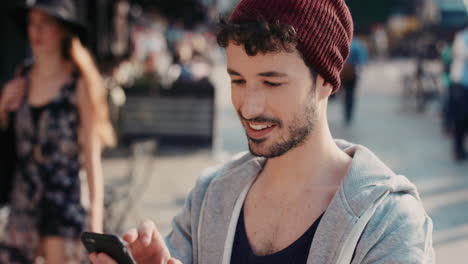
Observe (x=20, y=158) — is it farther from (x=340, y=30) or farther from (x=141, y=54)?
(x=141, y=54)

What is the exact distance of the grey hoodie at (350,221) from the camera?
1584mm

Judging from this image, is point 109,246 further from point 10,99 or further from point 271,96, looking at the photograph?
point 10,99

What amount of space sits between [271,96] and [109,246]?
1.99ft

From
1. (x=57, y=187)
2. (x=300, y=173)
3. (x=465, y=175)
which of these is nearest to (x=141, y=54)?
(x=465, y=175)

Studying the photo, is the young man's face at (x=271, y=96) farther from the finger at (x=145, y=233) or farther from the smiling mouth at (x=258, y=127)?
the finger at (x=145, y=233)

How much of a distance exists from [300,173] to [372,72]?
24.3 meters

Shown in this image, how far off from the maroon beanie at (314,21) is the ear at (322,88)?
0.6 inches

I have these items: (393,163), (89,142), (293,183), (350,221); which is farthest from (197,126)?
(350,221)

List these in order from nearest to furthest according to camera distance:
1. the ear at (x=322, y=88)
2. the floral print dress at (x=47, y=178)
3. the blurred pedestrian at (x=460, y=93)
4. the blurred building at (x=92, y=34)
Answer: the ear at (x=322, y=88)
the floral print dress at (x=47, y=178)
the blurred building at (x=92, y=34)
the blurred pedestrian at (x=460, y=93)

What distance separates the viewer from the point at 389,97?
16953mm

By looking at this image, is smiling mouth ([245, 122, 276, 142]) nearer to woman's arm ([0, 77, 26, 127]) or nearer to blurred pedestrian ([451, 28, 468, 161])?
woman's arm ([0, 77, 26, 127])

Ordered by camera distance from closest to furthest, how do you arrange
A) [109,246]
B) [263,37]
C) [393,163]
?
[109,246], [263,37], [393,163]

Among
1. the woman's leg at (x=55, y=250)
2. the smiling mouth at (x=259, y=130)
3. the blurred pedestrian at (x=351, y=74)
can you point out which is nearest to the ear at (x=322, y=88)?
the smiling mouth at (x=259, y=130)

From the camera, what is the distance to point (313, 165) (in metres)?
1.88
